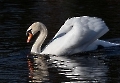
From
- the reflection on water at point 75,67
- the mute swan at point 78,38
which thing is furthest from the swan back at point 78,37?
the reflection on water at point 75,67

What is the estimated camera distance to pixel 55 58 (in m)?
15.5

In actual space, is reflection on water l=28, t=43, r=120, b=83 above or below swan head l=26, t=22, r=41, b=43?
below

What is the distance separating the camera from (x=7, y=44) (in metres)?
16.8

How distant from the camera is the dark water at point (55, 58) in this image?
1328 cm

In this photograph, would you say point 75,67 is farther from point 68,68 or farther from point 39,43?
point 39,43

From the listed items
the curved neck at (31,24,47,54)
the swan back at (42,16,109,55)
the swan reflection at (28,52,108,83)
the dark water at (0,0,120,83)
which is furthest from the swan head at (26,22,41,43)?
the swan reflection at (28,52,108,83)

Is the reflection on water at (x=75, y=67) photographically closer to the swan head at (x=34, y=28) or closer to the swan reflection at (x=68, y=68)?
the swan reflection at (x=68, y=68)

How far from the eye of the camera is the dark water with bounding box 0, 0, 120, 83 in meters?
13.3

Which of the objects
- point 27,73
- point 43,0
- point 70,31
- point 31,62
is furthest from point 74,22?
point 43,0

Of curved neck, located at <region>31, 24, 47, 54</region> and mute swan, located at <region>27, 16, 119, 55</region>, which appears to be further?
curved neck, located at <region>31, 24, 47, 54</region>

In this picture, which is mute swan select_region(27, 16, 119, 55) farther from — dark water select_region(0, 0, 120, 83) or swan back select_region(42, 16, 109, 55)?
dark water select_region(0, 0, 120, 83)

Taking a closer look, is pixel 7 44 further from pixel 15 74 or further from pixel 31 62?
pixel 15 74

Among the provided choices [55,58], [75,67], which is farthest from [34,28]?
[75,67]

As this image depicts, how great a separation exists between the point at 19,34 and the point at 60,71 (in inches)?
182
